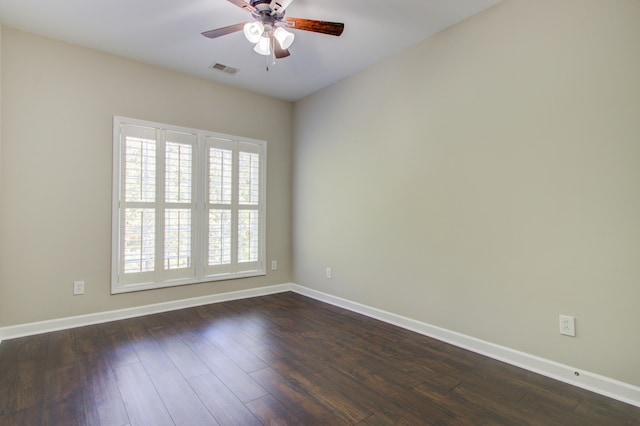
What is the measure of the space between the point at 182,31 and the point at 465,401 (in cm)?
365

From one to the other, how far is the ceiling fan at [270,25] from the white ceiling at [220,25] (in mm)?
317

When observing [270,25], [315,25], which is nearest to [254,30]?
[270,25]

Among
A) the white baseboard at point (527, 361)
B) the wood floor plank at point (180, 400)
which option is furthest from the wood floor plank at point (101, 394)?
the white baseboard at point (527, 361)

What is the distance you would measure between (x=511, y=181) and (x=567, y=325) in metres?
Answer: 1.07

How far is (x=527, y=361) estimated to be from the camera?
232 centimetres

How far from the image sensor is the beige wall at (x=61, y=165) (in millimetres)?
2873

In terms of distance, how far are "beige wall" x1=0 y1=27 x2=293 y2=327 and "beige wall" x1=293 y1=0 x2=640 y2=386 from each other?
8.12 ft

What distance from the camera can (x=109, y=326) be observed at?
3.14m

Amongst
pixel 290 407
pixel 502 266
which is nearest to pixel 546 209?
pixel 502 266

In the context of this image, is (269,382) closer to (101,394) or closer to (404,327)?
(101,394)

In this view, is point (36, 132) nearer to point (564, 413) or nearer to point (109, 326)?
point (109, 326)

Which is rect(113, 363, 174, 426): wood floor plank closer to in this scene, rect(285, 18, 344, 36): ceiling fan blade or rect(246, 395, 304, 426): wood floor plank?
rect(246, 395, 304, 426): wood floor plank

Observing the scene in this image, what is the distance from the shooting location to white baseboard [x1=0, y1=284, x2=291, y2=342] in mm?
2875

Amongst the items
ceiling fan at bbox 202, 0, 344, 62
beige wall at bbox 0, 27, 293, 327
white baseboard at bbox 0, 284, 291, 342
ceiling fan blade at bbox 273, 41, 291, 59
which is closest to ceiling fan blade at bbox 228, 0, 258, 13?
ceiling fan at bbox 202, 0, 344, 62
